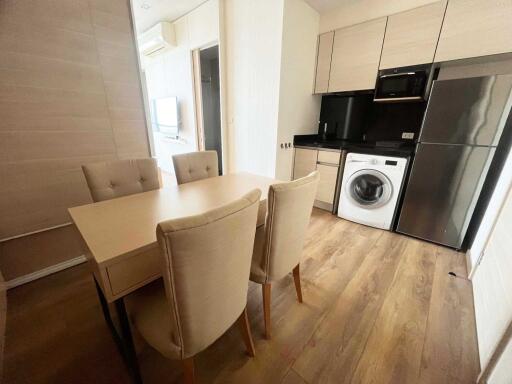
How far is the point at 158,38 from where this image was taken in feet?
11.3

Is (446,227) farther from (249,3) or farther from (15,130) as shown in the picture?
(15,130)

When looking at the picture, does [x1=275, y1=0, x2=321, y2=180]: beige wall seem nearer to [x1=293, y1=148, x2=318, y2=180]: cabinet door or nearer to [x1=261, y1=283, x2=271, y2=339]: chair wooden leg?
[x1=293, y1=148, x2=318, y2=180]: cabinet door

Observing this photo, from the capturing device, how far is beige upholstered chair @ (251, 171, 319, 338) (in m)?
0.94

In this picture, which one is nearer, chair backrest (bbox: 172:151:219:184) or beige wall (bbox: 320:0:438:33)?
chair backrest (bbox: 172:151:219:184)

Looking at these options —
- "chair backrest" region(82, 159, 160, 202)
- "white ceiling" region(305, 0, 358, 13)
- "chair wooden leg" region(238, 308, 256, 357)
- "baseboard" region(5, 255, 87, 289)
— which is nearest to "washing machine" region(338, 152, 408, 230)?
"white ceiling" region(305, 0, 358, 13)

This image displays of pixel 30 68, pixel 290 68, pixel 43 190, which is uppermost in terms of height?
pixel 290 68

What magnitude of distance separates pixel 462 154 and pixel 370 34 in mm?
1636

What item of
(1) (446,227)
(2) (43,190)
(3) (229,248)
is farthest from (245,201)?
(1) (446,227)

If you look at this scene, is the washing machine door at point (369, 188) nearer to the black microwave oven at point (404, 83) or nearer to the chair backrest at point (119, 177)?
the black microwave oven at point (404, 83)

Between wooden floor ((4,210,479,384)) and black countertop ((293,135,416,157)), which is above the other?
black countertop ((293,135,416,157))

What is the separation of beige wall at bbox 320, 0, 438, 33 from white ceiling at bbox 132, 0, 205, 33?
172 cm

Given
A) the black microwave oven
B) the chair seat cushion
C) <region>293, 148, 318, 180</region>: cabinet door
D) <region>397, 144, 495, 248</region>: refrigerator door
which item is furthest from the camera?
<region>293, 148, 318, 180</region>: cabinet door

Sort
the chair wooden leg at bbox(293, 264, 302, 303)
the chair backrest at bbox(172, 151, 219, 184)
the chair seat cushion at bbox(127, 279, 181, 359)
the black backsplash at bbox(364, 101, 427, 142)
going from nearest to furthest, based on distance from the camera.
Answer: the chair seat cushion at bbox(127, 279, 181, 359) → the chair wooden leg at bbox(293, 264, 302, 303) → the chair backrest at bbox(172, 151, 219, 184) → the black backsplash at bbox(364, 101, 427, 142)

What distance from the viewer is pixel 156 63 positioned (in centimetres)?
411
